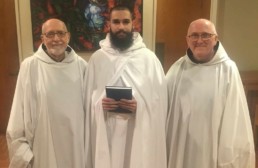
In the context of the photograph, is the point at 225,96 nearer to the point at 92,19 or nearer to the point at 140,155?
the point at 140,155

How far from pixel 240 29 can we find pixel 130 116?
3.22 metres

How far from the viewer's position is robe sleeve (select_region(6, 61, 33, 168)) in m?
2.21

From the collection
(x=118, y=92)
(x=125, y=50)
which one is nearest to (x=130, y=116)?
(x=118, y=92)

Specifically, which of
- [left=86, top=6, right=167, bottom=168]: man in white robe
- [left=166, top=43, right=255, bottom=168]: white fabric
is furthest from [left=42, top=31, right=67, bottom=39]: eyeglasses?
[left=166, top=43, right=255, bottom=168]: white fabric

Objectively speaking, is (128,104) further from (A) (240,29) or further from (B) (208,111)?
(A) (240,29)

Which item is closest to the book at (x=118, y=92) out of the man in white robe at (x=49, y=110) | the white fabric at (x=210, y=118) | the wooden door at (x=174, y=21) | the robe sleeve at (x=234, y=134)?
the man in white robe at (x=49, y=110)

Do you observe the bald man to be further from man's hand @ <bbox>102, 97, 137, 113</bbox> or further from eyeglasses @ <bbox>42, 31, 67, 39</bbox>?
eyeglasses @ <bbox>42, 31, 67, 39</bbox>

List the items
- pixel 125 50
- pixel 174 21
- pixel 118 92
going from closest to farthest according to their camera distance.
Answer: pixel 118 92 < pixel 125 50 < pixel 174 21

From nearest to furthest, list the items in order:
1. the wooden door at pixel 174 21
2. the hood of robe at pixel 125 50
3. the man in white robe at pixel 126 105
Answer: the man in white robe at pixel 126 105
the hood of robe at pixel 125 50
the wooden door at pixel 174 21

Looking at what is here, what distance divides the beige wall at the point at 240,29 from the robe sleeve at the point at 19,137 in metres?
3.29

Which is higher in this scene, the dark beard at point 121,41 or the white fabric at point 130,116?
the dark beard at point 121,41

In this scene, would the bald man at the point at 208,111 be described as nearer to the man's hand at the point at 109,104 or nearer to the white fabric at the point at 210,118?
the white fabric at the point at 210,118

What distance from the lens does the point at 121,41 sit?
236 cm

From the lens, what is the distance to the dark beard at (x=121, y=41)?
2.36 m
